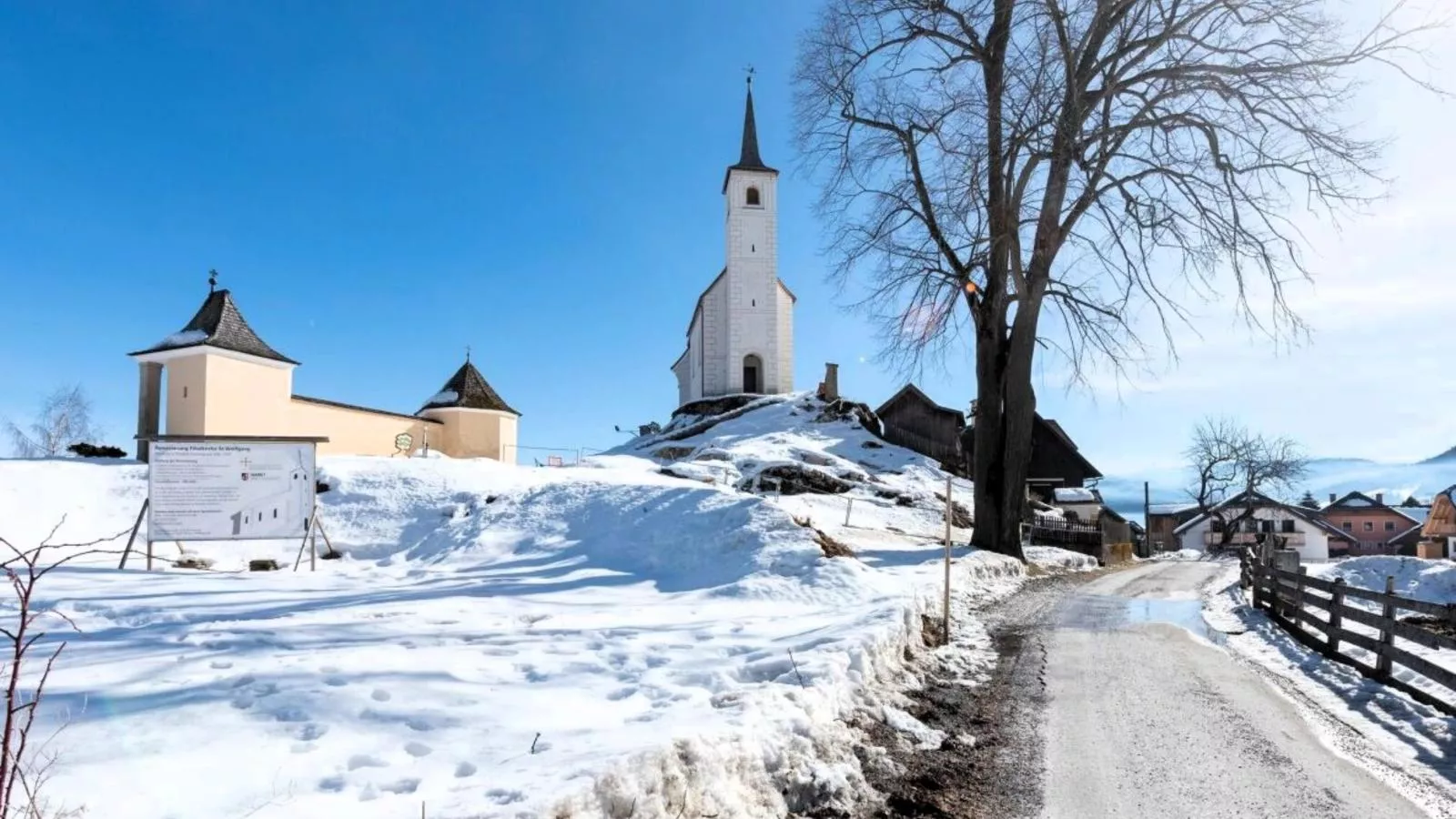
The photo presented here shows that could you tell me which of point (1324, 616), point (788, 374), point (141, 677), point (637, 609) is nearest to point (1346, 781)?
point (637, 609)

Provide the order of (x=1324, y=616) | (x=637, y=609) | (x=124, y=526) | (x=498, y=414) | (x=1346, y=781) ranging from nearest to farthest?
(x=1346, y=781) < (x=637, y=609) < (x=1324, y=616) < (x=124, y=526) < (x=498, y=414)

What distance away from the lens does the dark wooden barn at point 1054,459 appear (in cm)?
4484

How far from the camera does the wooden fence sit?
759 cm

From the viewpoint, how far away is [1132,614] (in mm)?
12367

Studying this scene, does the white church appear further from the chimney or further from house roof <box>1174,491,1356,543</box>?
house roof <box>1174,491,1356,543</box>

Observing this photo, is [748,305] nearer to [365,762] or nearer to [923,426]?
[923,426]

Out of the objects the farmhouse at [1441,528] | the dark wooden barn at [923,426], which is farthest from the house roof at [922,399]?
the farmhouse at [1441,528]

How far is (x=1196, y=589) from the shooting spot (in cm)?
1769

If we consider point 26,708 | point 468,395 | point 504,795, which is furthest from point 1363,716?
point 468,395

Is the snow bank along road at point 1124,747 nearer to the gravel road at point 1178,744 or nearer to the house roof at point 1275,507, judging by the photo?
the gravel road at point 1178,744

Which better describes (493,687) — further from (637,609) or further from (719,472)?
(719,472)

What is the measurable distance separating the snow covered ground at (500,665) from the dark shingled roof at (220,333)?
18.9ft

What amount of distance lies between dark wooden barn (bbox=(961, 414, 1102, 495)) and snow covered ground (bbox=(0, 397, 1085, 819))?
31.0 m

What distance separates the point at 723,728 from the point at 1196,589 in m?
17.0
